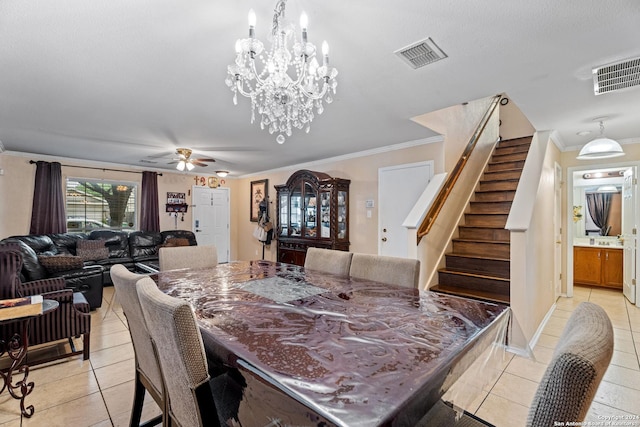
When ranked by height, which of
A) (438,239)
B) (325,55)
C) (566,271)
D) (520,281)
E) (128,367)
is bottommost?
(128,367)

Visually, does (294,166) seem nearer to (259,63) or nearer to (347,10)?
(259,63)

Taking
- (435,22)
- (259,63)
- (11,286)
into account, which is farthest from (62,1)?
(11,286)

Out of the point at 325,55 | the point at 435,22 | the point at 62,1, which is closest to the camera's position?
the point at 62,1

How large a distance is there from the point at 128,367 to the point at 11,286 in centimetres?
114

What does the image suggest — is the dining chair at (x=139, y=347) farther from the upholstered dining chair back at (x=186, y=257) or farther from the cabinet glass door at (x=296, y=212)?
the cabinet glass door at (x=296, y=212)

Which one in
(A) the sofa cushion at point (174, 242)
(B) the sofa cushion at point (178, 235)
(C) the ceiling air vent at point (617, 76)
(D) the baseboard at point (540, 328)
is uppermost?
(C) the ceiling air vent at point (617, 76)

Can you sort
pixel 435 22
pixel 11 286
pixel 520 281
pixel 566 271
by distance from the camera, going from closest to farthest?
pixel 435 22
pixel 11 286
pixel 520 281
pixel 566 271

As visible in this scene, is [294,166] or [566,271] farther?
[294,166]

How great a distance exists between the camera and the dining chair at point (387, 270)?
1987mm

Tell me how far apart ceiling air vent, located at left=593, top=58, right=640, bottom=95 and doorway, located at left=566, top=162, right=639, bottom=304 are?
265 cm

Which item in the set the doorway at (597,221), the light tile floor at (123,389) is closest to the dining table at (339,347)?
the light tile floor at (123,389)

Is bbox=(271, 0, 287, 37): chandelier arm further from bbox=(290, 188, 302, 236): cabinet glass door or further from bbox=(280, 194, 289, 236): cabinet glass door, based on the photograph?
bbox=(280, 194, 289, 236): cabinet glass door

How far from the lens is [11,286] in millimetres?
2396

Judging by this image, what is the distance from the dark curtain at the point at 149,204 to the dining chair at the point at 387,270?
5586mm
